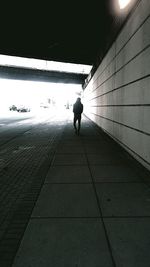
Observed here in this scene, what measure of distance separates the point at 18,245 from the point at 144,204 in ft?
7.15

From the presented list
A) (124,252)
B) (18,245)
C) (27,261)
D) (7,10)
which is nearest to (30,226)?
(18,245)

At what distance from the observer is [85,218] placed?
396cm

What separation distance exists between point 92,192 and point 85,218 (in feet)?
3.70

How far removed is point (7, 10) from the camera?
488 inches

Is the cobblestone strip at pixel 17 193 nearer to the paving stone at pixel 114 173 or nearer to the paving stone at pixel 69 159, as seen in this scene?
the paving stone at pixel 69 159

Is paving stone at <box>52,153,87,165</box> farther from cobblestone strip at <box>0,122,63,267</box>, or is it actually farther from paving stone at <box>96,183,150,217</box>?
paving stone at <box>96,183,150,217</box>

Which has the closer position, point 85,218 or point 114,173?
point 85,218

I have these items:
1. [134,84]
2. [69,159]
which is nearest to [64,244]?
[69,159]

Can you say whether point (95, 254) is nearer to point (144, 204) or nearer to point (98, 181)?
point (144, 204)

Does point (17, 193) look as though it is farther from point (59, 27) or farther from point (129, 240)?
point (59, 27)

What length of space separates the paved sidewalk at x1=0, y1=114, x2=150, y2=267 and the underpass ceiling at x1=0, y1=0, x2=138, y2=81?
5.20 meters

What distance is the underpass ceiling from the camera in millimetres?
11389

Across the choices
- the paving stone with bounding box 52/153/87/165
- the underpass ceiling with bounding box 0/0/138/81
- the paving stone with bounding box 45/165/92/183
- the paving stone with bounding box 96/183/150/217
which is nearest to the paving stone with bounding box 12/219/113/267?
the paving stone with bounding box 96/183/150/217

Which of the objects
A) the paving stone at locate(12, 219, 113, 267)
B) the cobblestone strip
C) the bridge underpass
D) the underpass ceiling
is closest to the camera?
the paving stone at locate(12, 219, 113, 267)
